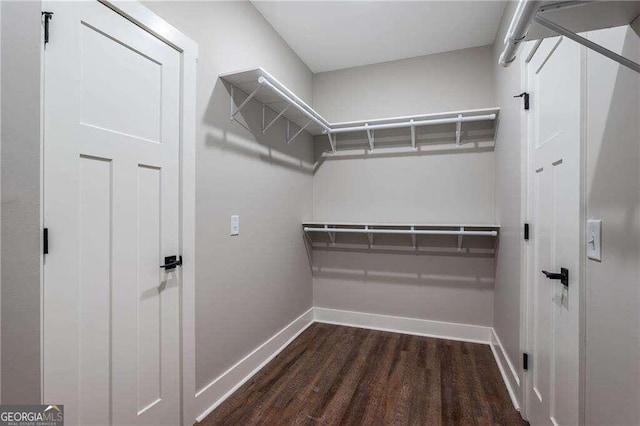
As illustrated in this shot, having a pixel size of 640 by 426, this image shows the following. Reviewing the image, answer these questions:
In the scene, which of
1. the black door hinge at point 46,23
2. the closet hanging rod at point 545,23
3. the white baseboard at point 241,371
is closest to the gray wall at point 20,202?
the black door hinge at point 46,23

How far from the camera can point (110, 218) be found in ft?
3.88

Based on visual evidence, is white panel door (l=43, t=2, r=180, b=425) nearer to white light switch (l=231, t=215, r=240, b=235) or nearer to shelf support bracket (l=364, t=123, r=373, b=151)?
white light switch (l=231, t=215, r=240, b=235)

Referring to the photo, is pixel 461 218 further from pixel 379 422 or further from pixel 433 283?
pixel 379 422

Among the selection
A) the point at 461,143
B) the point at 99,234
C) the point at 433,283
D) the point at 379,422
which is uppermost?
the point at 461,143

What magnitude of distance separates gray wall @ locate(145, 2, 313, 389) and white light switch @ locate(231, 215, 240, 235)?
0.15 feet

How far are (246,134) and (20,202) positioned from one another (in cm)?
131

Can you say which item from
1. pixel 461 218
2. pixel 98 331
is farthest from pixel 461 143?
pixel 98 331

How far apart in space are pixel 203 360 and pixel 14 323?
96cm

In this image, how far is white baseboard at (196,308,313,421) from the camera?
1657 mm

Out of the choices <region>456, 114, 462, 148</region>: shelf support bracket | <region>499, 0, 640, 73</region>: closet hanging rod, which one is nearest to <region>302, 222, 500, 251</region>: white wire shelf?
<region>456, 114, 462, 148</region>: shelf support bracket

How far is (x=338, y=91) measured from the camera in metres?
3.04

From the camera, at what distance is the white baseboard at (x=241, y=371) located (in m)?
1.66

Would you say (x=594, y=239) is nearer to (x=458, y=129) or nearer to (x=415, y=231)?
(x=415, y=231)

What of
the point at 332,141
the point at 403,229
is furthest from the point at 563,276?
the point at 332,141
